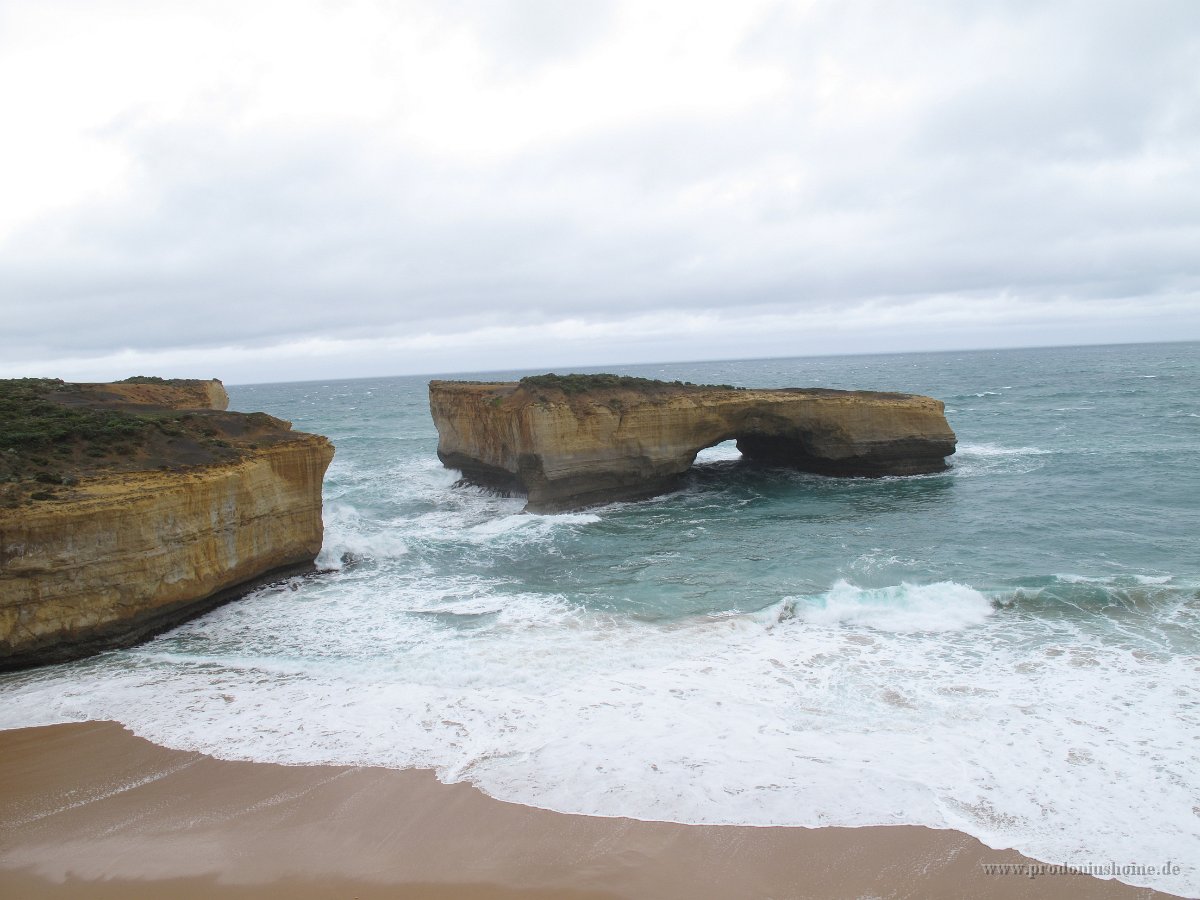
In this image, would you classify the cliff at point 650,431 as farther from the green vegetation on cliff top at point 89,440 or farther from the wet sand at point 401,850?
the wet sand at point 401,850

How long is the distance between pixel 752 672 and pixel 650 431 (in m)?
13.8

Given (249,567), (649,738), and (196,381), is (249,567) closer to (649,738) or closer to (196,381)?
(649,738)

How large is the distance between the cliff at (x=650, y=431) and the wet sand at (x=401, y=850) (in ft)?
49.3

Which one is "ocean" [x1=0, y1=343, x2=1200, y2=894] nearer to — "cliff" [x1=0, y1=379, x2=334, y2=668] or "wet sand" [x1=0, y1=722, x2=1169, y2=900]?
"wet sand" [x1=0, y1=722, x2=1169, y2=900]

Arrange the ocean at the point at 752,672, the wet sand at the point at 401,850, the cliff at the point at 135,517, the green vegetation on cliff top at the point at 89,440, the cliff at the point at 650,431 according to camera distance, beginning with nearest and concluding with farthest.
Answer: the wet sand at the point at 401,850 → the ocean at the point at 752,672 → the cliff at the point at 135,517 → the green vegetation on cliff top at the point at 89,440 → the cliff at the point at 650,431

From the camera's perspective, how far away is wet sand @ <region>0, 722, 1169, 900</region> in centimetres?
673

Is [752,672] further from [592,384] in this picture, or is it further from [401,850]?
[592,384]

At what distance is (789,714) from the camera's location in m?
9.51

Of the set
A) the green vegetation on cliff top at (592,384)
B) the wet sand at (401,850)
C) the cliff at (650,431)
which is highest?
the green vegetation on cliff top at (592,384)

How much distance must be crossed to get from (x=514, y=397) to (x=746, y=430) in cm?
846

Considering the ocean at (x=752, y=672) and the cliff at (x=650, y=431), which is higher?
the cliff at (x=650, y=431)

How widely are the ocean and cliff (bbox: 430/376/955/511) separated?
3002 millimetres

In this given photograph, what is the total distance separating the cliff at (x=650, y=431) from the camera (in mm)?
23031

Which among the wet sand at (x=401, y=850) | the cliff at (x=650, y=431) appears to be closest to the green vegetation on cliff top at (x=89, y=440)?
the wet sand at (x=401, y=850)
